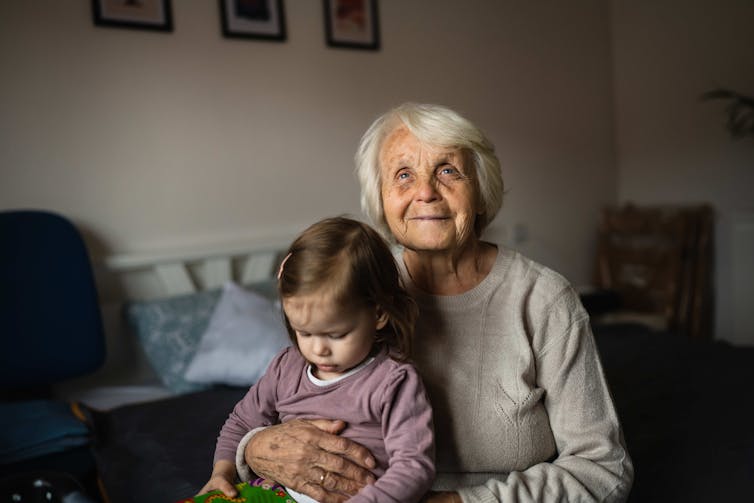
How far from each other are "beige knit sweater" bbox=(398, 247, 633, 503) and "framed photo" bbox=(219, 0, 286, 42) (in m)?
1.89

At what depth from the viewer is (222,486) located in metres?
1.10

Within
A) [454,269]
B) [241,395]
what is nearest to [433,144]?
[454,269]

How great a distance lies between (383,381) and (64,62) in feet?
6.39

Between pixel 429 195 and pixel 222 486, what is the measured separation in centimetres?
63

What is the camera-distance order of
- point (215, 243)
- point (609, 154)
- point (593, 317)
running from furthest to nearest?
point (609, 154) < point (593, 317) < point (215, 243)

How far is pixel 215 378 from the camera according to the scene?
2.08m

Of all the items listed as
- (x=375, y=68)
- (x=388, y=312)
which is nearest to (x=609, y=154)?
(x=375, y=68)

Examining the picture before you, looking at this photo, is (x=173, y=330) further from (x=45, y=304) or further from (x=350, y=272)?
(x=350, y=272)

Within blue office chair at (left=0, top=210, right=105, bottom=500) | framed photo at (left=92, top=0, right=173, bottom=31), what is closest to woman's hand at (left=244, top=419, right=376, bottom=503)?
blue office chair at (left=0, top=210, right=105, bottom=500)

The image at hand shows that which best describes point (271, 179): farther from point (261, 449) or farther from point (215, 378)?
point (261, 449)

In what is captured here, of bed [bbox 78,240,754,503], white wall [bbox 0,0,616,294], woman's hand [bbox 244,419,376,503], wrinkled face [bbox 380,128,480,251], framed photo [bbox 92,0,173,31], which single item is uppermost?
framed photo [bbox 92,0,173,31]

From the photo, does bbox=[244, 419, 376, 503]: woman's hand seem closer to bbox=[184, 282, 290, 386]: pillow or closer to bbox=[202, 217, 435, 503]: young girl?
bbox=[202, 217, 435, 503]: young girl

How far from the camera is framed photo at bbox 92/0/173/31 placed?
7.66ft

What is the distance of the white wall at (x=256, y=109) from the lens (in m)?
2.29
